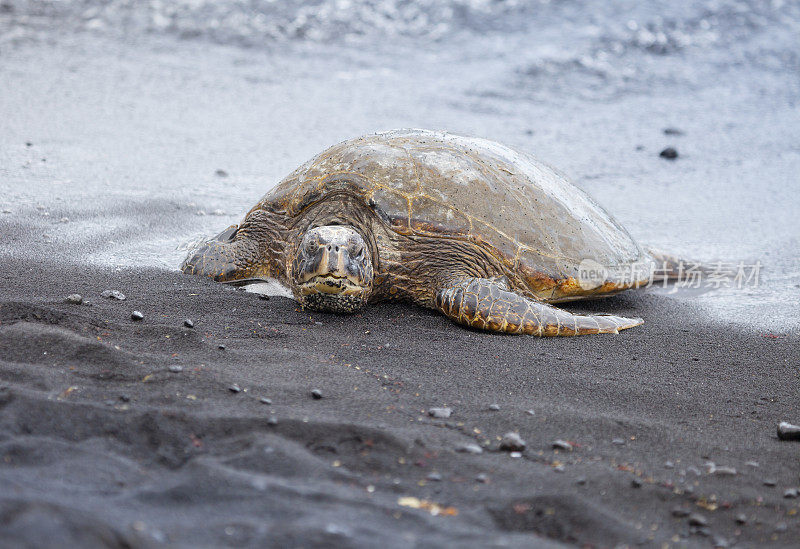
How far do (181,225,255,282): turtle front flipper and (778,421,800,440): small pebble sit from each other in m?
2.75

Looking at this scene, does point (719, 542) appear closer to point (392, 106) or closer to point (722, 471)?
point (722, 471)

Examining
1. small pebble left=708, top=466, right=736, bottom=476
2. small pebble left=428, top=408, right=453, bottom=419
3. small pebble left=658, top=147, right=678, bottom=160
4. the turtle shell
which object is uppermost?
small pebble left=658, top=147, right=678, bottom=160

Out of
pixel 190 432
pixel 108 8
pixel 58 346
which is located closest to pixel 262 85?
pixel 108 8

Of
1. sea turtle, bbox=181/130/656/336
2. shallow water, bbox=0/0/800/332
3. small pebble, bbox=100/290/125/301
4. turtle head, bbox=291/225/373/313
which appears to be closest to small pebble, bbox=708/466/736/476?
sea turtle, bbox=181/130/656/336

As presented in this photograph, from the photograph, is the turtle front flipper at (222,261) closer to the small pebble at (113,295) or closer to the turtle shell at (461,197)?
the turtle shell at (461,197)

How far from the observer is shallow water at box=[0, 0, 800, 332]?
5.36m

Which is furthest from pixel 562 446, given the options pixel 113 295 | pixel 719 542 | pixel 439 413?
pixel 113 295

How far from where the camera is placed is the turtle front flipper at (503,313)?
3621 mm

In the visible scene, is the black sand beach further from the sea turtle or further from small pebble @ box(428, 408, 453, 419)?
the sea turtle

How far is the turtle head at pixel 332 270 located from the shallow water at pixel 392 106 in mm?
1070

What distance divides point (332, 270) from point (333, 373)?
0.85 meters

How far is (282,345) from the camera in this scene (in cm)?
310

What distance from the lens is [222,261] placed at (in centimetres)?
416

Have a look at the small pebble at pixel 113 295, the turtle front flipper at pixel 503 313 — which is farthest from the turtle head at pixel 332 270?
the small pebble at pixel 113 295
